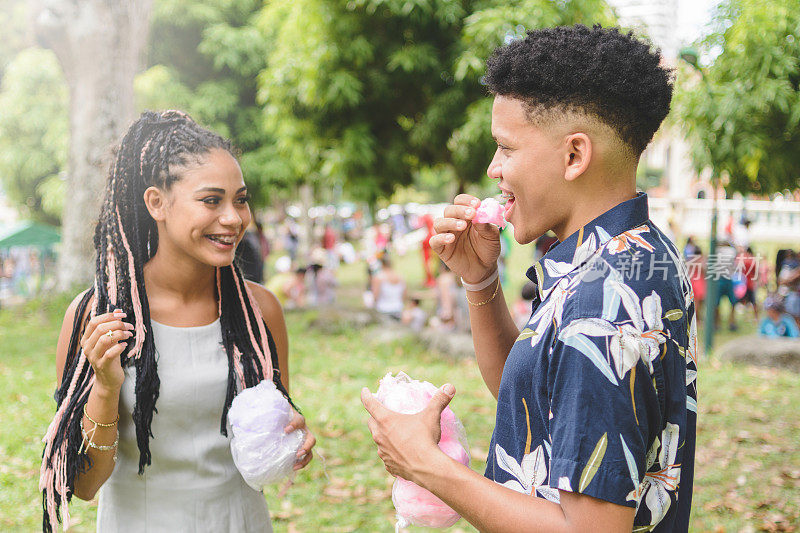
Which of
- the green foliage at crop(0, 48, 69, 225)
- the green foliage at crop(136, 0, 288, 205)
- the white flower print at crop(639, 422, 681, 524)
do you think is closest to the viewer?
the white flower print at crop(639, 422, 681, 524)

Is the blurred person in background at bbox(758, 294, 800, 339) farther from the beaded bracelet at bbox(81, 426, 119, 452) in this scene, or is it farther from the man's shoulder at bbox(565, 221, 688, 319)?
the beaded bracelet at bbox(81, 426, 119, 452)

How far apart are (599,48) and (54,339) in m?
10.6

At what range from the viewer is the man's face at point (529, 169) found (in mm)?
1453

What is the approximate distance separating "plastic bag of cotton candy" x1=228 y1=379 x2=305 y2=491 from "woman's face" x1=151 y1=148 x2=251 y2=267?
48cm

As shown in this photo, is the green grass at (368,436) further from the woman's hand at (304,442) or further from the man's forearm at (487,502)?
the man's forearm at (487,502)

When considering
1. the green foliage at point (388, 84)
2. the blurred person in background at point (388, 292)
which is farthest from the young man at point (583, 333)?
the blurred person in background at point (388, 292)

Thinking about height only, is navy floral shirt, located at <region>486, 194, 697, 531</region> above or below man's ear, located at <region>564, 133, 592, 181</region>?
below

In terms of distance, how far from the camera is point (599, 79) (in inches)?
54.1

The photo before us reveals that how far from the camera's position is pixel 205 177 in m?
2.21

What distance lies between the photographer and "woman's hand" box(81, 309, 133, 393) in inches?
75.2

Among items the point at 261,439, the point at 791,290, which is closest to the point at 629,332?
the point at 261,439

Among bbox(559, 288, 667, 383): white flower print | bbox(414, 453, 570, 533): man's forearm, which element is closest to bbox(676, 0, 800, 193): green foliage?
bbox(559, 288, 667, 383): white flower print

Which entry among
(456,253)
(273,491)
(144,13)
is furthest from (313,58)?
(456,253)

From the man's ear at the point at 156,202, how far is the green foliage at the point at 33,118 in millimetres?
20805
